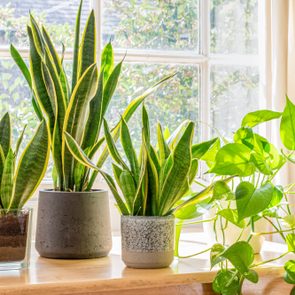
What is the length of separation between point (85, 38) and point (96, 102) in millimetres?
161

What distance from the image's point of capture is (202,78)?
2.38 meters

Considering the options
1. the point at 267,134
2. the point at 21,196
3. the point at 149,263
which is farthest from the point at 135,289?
the point at 267,134

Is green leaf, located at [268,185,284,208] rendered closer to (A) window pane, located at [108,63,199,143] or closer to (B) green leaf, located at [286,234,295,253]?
(B) green leaf, located at [286,234,295,253]

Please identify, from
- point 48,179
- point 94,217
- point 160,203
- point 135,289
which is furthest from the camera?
point 48,179

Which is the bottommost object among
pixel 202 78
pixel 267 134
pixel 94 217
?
pixel 94 217

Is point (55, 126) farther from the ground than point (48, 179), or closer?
farther from the ground

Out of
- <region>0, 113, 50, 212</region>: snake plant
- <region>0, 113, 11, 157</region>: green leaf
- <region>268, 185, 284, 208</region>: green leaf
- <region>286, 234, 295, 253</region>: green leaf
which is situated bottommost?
<region>286, 234, 295, 253</region>: green leaf

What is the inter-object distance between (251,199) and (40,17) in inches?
44.6

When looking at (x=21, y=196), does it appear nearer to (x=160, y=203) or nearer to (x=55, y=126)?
(x=55, y=126)

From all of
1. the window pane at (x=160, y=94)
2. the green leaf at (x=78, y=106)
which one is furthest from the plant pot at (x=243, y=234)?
the window pane at (x=160, y=94)

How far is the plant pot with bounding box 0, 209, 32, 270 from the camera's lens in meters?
1.47

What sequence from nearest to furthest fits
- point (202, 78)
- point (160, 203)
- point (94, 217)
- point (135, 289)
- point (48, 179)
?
point (135, 289)
point (160, 203)
point (94, 217)
point (48, 179)
point (202, 78)

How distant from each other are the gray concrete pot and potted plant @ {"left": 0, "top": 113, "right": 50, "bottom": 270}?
91mm

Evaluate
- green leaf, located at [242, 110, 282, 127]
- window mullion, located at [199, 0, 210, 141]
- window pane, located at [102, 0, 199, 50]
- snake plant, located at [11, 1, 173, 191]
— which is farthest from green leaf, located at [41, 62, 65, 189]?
window mullion, located at [199, 0, 210, 141]
